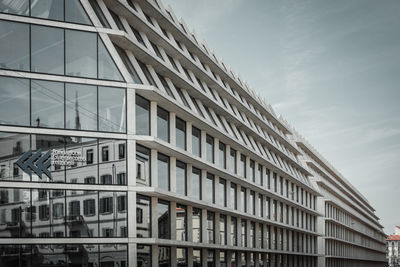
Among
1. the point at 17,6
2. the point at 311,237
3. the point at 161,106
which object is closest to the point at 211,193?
the point at 161,106

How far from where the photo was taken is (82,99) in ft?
89.6

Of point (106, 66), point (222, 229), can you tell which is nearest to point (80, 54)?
point (106, 66)

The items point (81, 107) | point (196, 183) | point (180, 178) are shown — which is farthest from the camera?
point (196, 183)

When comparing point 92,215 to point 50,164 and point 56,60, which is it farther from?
point 56,60

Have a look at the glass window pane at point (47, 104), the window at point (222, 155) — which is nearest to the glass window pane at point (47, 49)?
the glass window pane at point (47, 104)

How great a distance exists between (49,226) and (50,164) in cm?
298

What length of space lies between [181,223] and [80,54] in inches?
503

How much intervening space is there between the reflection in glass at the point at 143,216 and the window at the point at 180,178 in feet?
13.9

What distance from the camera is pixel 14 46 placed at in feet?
86.5

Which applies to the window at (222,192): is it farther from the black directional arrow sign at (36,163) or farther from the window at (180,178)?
the black directional arrow sign at (36,163)

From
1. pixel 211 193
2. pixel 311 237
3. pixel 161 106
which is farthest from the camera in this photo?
pixel 311 237

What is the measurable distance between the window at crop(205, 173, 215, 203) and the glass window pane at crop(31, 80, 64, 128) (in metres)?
14.4

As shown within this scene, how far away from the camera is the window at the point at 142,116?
29.6 meters

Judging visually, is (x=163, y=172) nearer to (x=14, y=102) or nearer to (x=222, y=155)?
(x=14, y=102)
